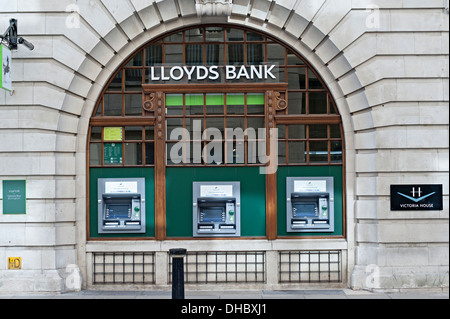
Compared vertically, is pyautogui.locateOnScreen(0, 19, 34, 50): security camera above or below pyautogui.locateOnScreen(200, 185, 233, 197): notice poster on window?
above

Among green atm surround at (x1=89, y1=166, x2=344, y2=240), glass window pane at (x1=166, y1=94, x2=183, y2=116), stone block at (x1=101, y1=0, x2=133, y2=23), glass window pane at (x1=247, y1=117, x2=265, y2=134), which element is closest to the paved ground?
green atm surround at (x1=89, y1=166, x2=344, y2=240)

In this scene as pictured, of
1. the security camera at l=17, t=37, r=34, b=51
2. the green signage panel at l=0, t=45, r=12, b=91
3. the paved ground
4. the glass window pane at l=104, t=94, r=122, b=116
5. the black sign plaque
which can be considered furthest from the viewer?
the glass window pane at l=104, t=94, r=122, b=116

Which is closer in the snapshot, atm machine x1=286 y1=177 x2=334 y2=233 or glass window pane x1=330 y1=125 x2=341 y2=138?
atm machine x1=286 y1=177 x2=334 y2=233

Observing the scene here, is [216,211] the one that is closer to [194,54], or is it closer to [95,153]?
[95,153]

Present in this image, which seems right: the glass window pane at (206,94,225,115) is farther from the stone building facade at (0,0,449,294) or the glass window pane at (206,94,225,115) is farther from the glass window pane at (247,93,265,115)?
the stone building facade at (0,0,449,294)

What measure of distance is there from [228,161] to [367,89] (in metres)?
2.94

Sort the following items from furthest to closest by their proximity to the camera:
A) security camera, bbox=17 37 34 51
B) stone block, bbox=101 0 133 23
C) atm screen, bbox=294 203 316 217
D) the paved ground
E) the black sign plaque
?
atm screen, bbox=294 203 316 217 < stone block, bbox=101 0 133 23 < the black sign plaque < the paved ground < security camera, bbox=17 37 34 51

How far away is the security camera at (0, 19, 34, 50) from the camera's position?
846 cm

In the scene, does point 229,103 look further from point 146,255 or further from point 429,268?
point 429,268

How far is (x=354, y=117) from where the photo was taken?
9195 mm

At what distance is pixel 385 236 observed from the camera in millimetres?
8805

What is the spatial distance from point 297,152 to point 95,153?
3.95 metres

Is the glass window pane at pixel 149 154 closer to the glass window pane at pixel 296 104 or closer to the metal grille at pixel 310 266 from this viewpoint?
the glass window pane at pixel 296 104

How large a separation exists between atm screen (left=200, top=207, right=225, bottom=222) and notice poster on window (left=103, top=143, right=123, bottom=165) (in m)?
1.93
